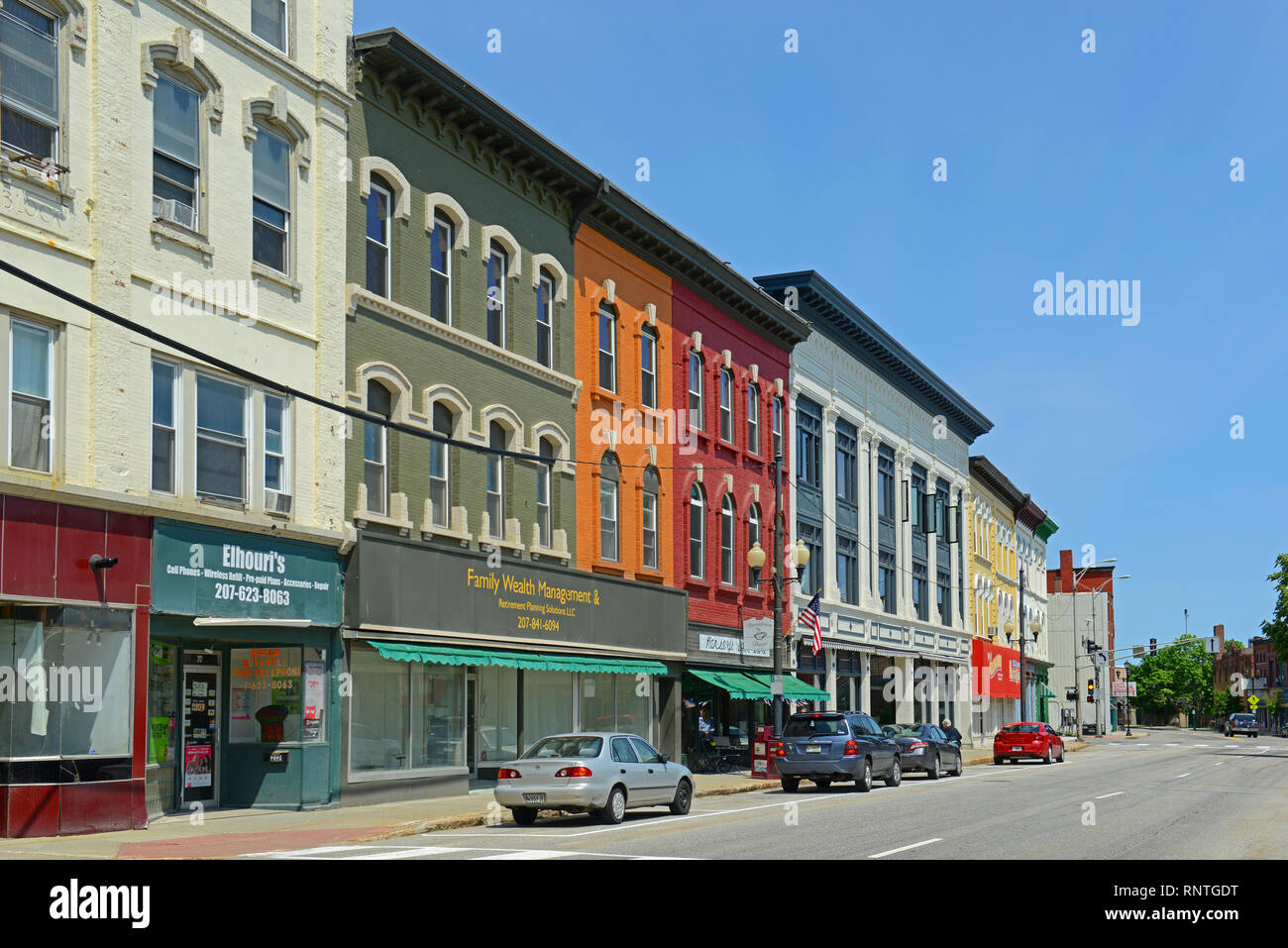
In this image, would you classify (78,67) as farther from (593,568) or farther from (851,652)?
(851,652)

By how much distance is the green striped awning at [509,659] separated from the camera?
2470 centimetres

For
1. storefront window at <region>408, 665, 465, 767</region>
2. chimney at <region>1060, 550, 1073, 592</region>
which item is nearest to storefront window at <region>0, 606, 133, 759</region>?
storefront window at <region>408, 665, 465, 767</region>

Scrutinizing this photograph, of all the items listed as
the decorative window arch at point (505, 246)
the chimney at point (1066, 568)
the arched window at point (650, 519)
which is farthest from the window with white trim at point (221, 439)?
the chimney at point (1066, 568)

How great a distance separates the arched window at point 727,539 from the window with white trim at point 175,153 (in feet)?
69.7

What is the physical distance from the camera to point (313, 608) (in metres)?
23.2

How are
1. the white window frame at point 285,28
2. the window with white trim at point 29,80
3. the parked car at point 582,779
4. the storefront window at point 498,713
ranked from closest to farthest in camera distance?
the window with white trim at point 29,80, the parked car at point 582,779, the white window frame at point 285,28, the storefront window at point 498,713

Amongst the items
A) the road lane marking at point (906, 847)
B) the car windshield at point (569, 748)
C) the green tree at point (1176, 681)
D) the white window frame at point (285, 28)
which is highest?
the white window frame at point (285, 28)

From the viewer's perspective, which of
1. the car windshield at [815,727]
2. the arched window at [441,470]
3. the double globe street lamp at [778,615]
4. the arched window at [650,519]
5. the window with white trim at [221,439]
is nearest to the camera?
the window with white trim at [221,439]

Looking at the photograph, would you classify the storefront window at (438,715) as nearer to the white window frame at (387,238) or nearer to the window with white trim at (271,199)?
the white window frame at (387,238)

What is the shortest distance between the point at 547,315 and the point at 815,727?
1076cm

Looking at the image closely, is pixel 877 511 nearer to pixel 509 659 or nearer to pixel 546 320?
pixel 546 320

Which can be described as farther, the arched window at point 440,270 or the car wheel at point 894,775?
the car wheel at point 894,775

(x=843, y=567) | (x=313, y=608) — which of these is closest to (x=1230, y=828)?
(x=313, y=608)

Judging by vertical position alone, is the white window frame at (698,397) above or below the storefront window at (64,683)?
above
